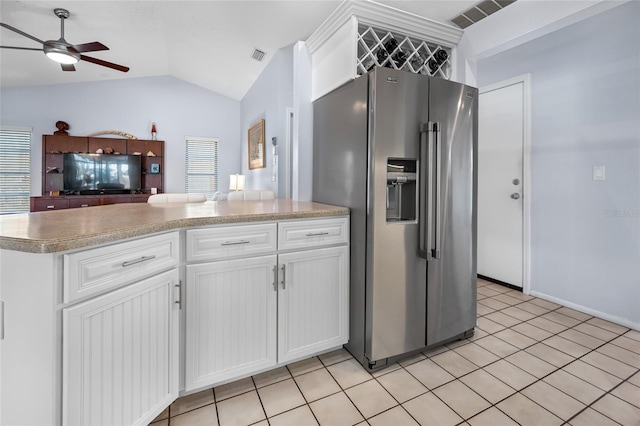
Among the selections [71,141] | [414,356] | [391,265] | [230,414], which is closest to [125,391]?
Answer: [230,414]

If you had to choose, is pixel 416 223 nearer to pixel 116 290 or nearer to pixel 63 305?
pixel 116 290

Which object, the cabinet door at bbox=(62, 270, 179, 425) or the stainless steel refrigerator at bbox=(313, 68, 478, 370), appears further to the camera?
the stainless steel refrigerator at bbox=(313, 68, 478, 370)

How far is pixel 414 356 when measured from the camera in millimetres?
1932

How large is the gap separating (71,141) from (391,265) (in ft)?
21.2

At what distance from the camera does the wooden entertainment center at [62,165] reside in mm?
5285

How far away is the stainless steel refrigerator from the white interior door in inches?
52.2

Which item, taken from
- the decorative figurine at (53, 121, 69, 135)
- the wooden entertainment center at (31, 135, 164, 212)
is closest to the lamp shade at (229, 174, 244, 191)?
the wooden entertainment center at (31, 135, 164, 212)

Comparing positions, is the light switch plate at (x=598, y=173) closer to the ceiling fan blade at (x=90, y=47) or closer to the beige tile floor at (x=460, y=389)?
the beige tile floor at (x=460, y=389)

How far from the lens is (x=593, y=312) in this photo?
8.11 ft

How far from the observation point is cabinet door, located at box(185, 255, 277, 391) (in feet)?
4.75

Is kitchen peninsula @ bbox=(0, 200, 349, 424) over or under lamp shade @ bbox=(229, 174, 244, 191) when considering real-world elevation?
under

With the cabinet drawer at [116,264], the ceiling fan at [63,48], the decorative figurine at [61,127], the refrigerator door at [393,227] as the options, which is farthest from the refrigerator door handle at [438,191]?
the decorative figurine at [61,127]

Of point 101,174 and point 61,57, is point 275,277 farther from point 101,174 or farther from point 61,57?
point 101,174

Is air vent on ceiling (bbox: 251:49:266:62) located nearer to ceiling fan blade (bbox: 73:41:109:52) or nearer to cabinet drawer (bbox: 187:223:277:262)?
ceiling fan blade (bbox: 73:41:109:52)
